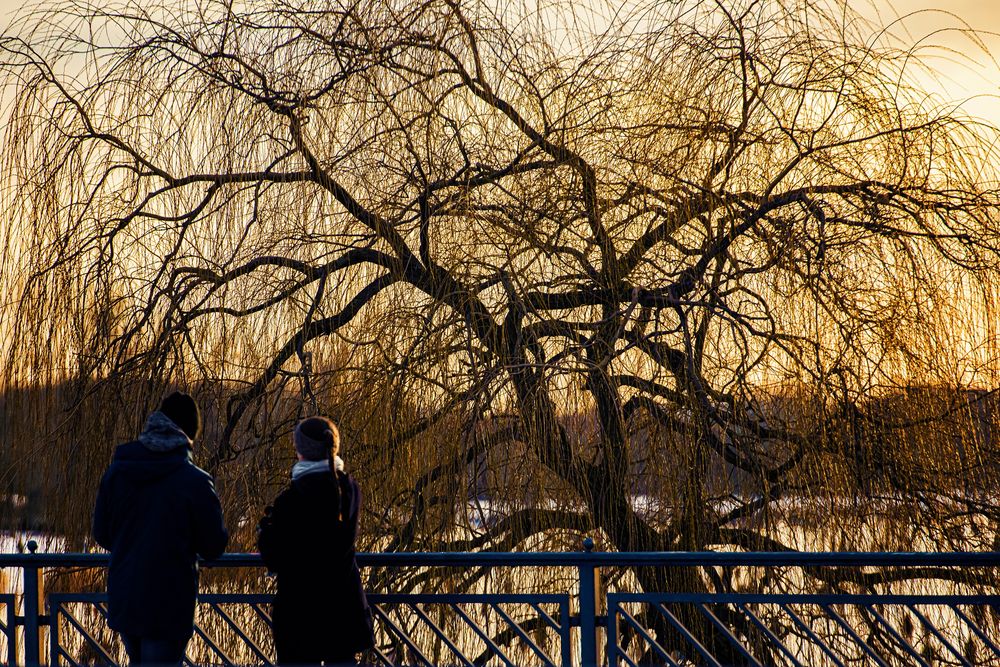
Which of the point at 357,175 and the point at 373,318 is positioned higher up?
the point at 357,175

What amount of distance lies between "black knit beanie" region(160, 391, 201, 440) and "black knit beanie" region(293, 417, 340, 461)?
28 centimetres

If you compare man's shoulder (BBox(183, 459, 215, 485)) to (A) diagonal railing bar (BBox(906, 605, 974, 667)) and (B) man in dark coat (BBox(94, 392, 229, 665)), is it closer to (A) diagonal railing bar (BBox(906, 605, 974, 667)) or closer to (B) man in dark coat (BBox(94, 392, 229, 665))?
(B) man in dark coat (BBox(94, 392, 229, 665))

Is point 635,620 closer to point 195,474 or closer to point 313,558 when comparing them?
point 313,558

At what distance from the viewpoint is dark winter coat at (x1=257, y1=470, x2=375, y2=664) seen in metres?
2.52

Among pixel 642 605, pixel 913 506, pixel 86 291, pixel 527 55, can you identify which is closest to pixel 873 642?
pixel 913 506

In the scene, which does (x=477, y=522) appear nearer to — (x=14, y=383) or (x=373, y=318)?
(x=373, y=318)

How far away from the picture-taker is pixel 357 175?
4062mm

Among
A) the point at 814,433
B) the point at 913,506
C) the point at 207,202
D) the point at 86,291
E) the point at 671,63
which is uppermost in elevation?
the point at 671,63

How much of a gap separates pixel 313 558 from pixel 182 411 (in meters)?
0.51

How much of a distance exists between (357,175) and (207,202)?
64 centimetres

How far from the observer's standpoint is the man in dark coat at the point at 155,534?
2.48 metres

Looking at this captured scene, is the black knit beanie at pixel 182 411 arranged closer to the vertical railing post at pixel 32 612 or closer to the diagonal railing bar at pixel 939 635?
the vertical railing post at pixel 32 612

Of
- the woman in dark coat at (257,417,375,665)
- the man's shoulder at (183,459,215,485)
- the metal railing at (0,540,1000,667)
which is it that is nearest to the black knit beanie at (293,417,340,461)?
the woman in dark coat at (257,417,375,665)

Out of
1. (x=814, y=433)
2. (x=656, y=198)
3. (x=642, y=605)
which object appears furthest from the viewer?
(x=642, y=605)
